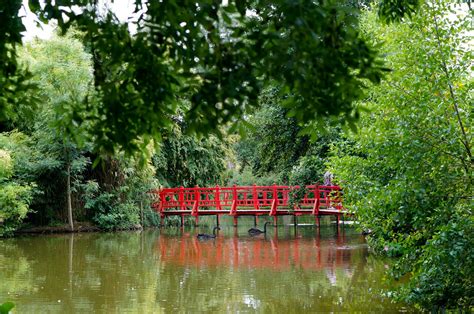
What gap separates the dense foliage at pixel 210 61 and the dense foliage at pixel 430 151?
3095 mm

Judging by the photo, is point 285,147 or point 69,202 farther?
point 285,147

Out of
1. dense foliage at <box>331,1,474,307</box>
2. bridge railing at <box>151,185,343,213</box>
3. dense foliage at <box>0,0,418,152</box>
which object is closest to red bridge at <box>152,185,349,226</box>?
bridge railing at <box>151,185,343,213</box>

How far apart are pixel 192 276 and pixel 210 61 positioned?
8.70 metres

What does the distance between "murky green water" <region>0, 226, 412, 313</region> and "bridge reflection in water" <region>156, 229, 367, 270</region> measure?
23 mm

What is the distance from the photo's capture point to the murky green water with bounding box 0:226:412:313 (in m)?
8.38

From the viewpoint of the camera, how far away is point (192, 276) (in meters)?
11.1

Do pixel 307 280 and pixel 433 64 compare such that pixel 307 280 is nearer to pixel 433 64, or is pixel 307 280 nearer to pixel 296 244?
pixel 433 64

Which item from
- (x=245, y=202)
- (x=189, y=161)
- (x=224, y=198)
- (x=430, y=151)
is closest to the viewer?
(x=430, y=151)

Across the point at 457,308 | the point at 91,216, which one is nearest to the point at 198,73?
the point at 457,308

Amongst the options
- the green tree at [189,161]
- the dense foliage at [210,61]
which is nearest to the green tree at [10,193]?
the green tree at [189,161]

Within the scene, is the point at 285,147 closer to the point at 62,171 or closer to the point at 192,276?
the point at 62,171

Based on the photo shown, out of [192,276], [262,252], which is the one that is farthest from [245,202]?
[192,276]

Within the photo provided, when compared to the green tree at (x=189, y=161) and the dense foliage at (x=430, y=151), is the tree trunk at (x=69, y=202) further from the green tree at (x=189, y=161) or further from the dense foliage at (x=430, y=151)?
the dense foliage at (x=430, y=151)

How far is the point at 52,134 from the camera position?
19.4 metres
